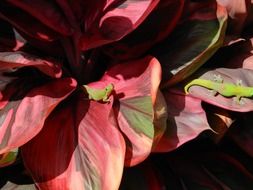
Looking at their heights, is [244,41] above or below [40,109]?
below

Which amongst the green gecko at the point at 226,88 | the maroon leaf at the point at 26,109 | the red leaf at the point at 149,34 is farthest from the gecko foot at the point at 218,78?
the maroon leaf at the point at 26,109

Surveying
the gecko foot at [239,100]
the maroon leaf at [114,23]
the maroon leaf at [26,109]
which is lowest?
the gecko foot at [239,100]

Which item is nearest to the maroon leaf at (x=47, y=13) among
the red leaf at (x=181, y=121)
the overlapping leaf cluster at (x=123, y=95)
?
the overlapping leaf cluster at (x=123, y=95)

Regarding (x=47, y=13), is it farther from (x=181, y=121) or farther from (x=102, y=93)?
(x=181, y=121)

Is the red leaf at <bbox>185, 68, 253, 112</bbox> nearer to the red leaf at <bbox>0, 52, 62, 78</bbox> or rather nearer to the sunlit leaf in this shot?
the sunlit leaf

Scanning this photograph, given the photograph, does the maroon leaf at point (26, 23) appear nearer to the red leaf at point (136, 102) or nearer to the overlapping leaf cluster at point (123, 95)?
the overlapping leaf cluster at point (123, 95)

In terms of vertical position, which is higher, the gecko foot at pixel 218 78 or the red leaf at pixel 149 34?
the red leaf at pixel 149 34

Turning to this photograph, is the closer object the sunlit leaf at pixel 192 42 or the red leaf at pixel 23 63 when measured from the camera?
the red leaf at pixel 23 63

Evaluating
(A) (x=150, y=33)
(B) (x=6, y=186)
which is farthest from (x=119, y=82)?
(B) (x=6, y=186)

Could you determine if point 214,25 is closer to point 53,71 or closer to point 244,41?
point 244,41
